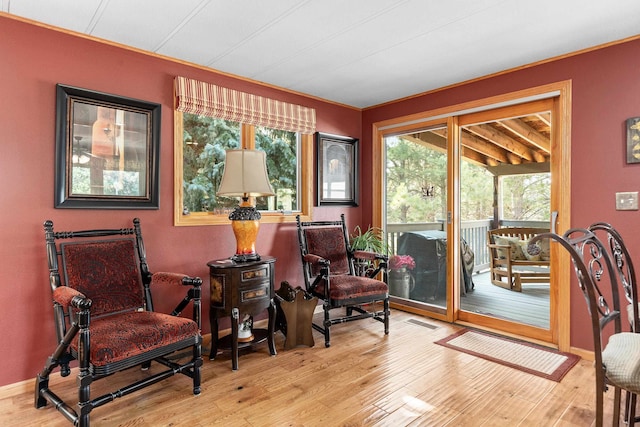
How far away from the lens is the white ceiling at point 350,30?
2.14 m

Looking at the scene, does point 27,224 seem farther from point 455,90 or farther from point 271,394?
point 455,90

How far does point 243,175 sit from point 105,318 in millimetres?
1319

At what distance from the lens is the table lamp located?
2791 mm

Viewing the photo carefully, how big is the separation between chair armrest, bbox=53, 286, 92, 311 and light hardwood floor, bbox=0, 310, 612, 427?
2.19 ft

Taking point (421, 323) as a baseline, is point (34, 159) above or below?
above

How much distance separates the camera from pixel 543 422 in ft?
6.34

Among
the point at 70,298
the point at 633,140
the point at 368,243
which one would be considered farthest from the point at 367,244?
the point at 70,298

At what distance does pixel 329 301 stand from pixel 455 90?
2327mm

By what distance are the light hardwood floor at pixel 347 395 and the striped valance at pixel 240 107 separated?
2003 mm

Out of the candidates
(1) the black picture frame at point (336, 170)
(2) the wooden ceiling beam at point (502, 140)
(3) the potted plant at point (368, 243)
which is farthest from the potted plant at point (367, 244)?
(2) the wooden ceiling beam at point (502, 140)

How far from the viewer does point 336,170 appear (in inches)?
162

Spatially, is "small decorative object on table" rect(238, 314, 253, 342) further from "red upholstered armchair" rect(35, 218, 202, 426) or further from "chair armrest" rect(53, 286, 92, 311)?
"chair armrest" rect(53, 286, 92, 311)

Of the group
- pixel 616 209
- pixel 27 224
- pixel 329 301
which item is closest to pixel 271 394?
pixel 329 301

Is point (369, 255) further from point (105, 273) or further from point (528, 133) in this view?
point (105, 273)
